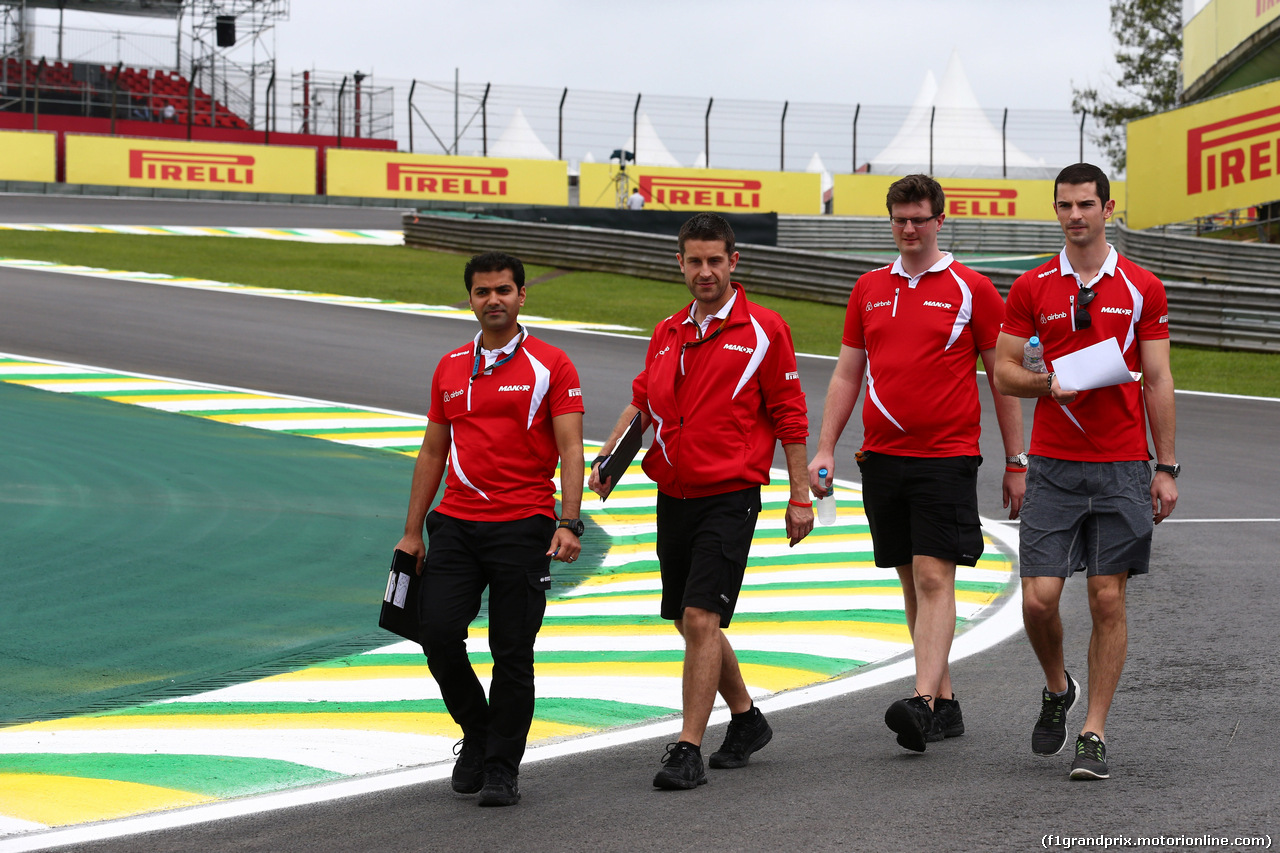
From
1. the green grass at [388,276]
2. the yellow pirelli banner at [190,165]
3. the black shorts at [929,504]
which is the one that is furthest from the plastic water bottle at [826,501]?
the yellow pirelli banner at [190,165]

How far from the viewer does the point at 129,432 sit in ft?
40.2

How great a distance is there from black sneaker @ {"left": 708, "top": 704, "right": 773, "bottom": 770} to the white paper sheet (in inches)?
62.4

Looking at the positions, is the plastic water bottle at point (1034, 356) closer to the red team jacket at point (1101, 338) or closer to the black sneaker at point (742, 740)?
the red team jacket at point (1101, 338)

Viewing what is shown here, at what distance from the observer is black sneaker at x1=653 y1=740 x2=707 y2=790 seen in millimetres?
4664

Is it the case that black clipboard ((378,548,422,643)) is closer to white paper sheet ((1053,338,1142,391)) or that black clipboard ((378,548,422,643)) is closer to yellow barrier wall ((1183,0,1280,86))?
white paper sheet ((1053,338,1142,391))

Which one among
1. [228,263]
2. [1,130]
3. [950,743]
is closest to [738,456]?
[950,743]

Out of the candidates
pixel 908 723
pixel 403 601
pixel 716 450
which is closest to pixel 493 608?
pixel 403 601

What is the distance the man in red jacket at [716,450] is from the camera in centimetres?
492

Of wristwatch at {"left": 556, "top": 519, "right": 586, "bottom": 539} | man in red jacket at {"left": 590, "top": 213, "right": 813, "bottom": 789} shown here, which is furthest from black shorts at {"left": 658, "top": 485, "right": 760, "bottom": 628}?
wristwatch at {"left": 556, "top": 519, "right": 586, "bottom": 539}

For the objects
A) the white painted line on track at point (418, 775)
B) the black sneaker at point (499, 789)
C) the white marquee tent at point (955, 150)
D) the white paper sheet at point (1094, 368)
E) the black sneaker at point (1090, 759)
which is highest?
the white marquee tent at point (955, 150)

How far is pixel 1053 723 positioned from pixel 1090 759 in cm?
33

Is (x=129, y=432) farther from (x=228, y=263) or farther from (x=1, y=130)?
(x=1, y=130)

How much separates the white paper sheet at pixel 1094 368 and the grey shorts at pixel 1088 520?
284 millimetres

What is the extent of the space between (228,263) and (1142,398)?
23163 millimetres
